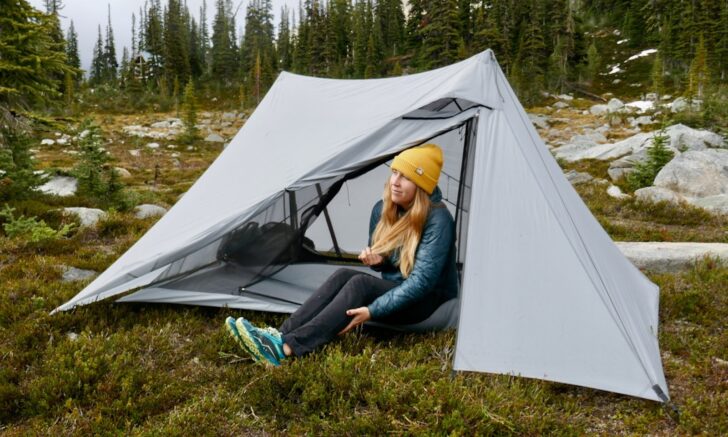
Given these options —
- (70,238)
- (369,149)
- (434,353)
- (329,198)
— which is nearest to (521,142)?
(369,149)

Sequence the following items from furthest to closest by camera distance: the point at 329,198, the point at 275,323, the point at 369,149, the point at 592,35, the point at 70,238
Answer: the point at 592,35 → the point at 70,238 → the point at 329,198 → the point at 275,323 → the point at 369,149

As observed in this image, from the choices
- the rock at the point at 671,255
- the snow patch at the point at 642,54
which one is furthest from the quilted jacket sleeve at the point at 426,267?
the snow patch at the point at 642,54

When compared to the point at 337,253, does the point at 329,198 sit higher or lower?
higher

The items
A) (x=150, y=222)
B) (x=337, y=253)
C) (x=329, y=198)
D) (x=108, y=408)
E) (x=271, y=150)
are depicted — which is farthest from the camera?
(x=150, y=222)

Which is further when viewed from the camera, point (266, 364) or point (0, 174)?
point (0, 174)

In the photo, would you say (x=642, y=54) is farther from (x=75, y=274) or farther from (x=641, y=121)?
(x=75, y=274)

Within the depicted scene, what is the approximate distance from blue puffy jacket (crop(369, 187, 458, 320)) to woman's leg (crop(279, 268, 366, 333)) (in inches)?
14.8

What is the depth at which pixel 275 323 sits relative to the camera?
500cm

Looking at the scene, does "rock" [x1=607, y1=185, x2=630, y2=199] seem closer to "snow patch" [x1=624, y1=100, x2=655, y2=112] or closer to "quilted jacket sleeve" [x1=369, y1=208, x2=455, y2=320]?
"quilted jacket sleeve" [x1=369, y1=208, x2=455, y2=320]

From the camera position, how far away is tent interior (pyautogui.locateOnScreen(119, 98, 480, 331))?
5.08 metres

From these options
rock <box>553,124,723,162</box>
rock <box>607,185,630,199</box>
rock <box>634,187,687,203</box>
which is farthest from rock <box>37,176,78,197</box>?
rock <box>553,124,723,162</box>

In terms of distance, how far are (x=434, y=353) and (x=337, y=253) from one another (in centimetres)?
294

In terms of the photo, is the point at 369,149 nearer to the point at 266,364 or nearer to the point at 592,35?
the point at 266,364

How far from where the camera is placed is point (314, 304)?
4.16 m
